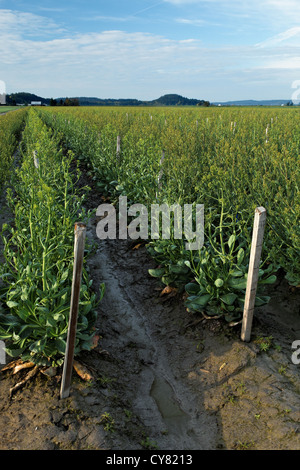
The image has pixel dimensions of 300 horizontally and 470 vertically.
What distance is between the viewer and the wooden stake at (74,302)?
286cm

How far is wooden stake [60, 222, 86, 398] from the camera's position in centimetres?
286

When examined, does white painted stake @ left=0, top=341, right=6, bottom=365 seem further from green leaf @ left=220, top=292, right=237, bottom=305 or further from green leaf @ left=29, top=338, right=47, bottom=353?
green leaf @ left=220, top=292, right=237, bottom=305

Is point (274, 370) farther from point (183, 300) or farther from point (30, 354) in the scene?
point (30, 354)

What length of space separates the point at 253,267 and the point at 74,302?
1.73m

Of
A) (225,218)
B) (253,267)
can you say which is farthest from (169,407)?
(225,218)

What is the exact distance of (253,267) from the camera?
146 inches

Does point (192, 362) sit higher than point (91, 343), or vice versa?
point (91, 343)

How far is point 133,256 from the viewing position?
635 centimetres

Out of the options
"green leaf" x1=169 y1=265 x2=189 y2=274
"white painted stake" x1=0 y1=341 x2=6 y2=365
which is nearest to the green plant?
"white painted stake" x1=0 y1=341 x2=6 y2=365

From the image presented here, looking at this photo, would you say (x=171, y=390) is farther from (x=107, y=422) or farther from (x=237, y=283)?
(x=237, y=283)

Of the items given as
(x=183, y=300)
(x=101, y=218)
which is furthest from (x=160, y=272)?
(x=101, y=218)

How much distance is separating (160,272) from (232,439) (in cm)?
237

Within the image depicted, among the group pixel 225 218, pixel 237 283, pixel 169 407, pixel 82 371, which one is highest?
pixel 225 218

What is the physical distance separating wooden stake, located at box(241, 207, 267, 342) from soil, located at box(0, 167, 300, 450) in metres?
0.20
